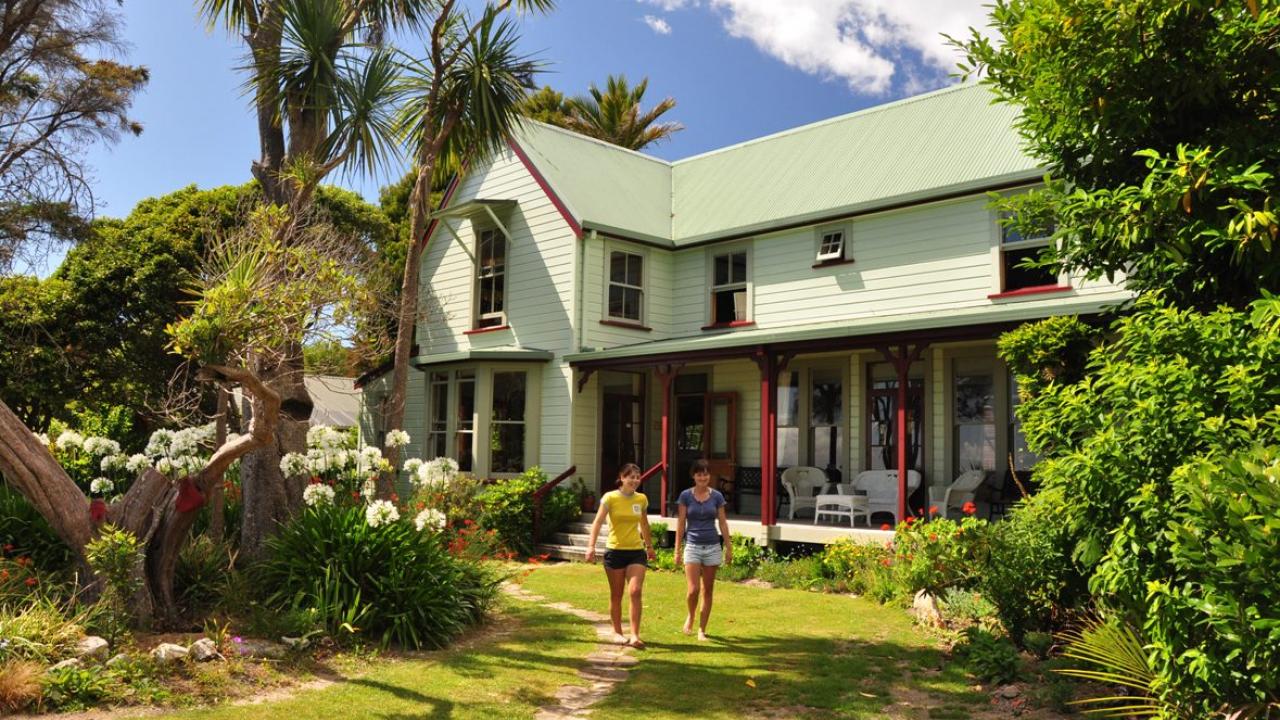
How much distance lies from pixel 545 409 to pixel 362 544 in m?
9.64

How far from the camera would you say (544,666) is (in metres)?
8.27

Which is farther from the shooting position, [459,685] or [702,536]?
[702,536]

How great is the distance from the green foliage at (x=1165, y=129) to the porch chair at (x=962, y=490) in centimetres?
716

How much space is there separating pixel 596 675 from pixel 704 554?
1.66 metres

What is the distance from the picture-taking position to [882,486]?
15.2 m

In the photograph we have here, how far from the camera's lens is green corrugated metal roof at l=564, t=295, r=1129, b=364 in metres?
12.2

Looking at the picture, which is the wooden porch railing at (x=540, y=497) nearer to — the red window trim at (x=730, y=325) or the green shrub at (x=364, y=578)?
the red window trim at (x=730, y=325)

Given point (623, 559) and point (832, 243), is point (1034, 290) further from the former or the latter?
point (623, 559)

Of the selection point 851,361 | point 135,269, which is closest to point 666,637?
point 851,361

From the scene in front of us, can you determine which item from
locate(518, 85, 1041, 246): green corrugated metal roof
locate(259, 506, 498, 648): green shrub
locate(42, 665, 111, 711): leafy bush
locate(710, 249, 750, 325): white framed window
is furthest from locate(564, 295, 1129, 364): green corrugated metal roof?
locate(42, 665, 111, 711): leafy bush

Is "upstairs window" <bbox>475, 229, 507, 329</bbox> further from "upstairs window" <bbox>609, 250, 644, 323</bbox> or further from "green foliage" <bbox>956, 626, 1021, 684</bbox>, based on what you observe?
"green foliage" <bbox>956, 626, 1021, 684</bbox>

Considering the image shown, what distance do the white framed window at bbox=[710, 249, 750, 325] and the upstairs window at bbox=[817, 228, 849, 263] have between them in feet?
5.24

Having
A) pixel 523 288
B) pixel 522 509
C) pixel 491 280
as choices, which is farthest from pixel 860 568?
pixel 491 280

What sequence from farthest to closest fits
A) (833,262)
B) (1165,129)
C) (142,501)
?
(833,262) < (142,501) < (1165,129)
